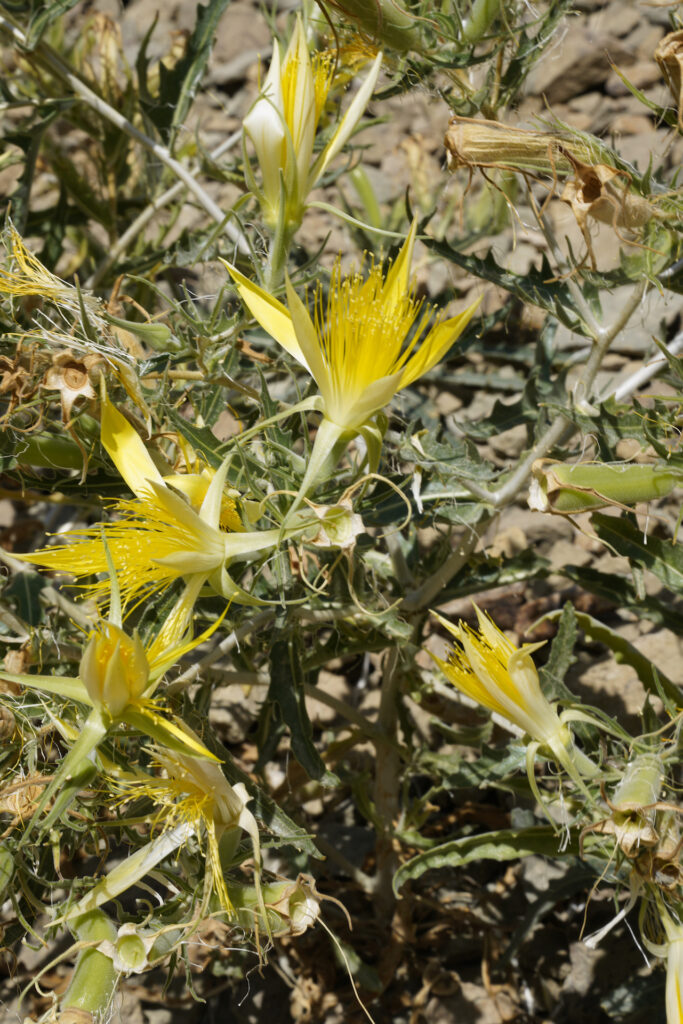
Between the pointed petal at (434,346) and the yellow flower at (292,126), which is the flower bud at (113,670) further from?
the yellow flower at (292,126)

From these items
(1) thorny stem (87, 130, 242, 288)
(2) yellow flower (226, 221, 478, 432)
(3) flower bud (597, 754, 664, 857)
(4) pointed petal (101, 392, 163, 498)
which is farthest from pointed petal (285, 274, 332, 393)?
(1) thorny stem (87, 130, 242, 288)

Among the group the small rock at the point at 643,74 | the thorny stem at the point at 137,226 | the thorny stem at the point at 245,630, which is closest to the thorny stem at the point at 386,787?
the thorny stem at the point at 245,630

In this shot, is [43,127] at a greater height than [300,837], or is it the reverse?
[43,127]

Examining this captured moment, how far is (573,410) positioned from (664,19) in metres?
2.07

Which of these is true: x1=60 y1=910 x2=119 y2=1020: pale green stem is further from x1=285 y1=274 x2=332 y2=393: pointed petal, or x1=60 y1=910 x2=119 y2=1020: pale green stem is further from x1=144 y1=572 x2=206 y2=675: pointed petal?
x1=285 y1=274 x2=332 y2=393: pointed petal

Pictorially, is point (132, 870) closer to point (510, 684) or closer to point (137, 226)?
point (510, 684)

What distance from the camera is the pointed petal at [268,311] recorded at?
44.7 inches

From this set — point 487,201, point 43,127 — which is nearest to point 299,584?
point 43,127

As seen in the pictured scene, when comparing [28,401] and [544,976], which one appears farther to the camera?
[544,976]

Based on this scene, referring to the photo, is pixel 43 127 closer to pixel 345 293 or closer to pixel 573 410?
pixel 345 293

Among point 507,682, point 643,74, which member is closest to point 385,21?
point 507,682

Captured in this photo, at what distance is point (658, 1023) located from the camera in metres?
1.57

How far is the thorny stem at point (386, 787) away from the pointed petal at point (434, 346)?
657mm

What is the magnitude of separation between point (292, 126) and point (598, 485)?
620 millimetres
